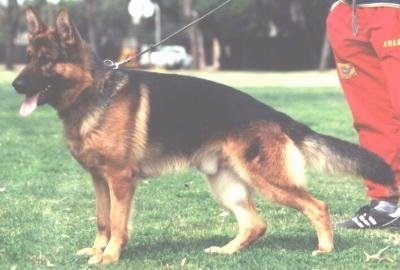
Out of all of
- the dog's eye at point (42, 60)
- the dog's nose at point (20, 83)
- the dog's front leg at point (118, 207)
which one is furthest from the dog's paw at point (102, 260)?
the dog's eye at point (42, 60)

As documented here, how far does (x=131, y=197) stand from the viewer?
5.56 metres

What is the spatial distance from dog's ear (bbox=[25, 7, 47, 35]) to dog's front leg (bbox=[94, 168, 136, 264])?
1.05 meters

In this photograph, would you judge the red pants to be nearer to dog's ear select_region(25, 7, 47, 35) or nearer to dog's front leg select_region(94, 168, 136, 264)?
dog's front leg select_region(94, 168, 136, 264)

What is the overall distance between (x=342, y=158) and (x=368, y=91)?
1150 mm

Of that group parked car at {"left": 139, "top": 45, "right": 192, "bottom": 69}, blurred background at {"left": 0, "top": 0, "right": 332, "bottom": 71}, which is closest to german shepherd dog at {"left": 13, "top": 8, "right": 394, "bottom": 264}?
blurred background at {"left": 0, "top": 0, "right": 332, "bottom": 71}

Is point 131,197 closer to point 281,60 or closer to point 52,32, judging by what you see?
point 52,32

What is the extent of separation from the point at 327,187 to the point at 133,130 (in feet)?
12.7

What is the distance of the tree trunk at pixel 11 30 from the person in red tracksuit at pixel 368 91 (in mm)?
47422

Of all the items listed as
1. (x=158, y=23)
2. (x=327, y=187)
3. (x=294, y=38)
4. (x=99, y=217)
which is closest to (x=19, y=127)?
(x=327, y=187)

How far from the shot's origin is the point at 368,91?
675cm

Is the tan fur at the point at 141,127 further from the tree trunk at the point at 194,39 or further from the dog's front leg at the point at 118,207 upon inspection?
the tree trunk at the point at 194,39

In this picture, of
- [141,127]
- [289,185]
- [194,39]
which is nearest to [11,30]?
[194,39]

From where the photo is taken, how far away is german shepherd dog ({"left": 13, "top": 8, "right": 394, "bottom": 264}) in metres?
5.43

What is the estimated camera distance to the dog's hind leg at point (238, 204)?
5.98 metres
